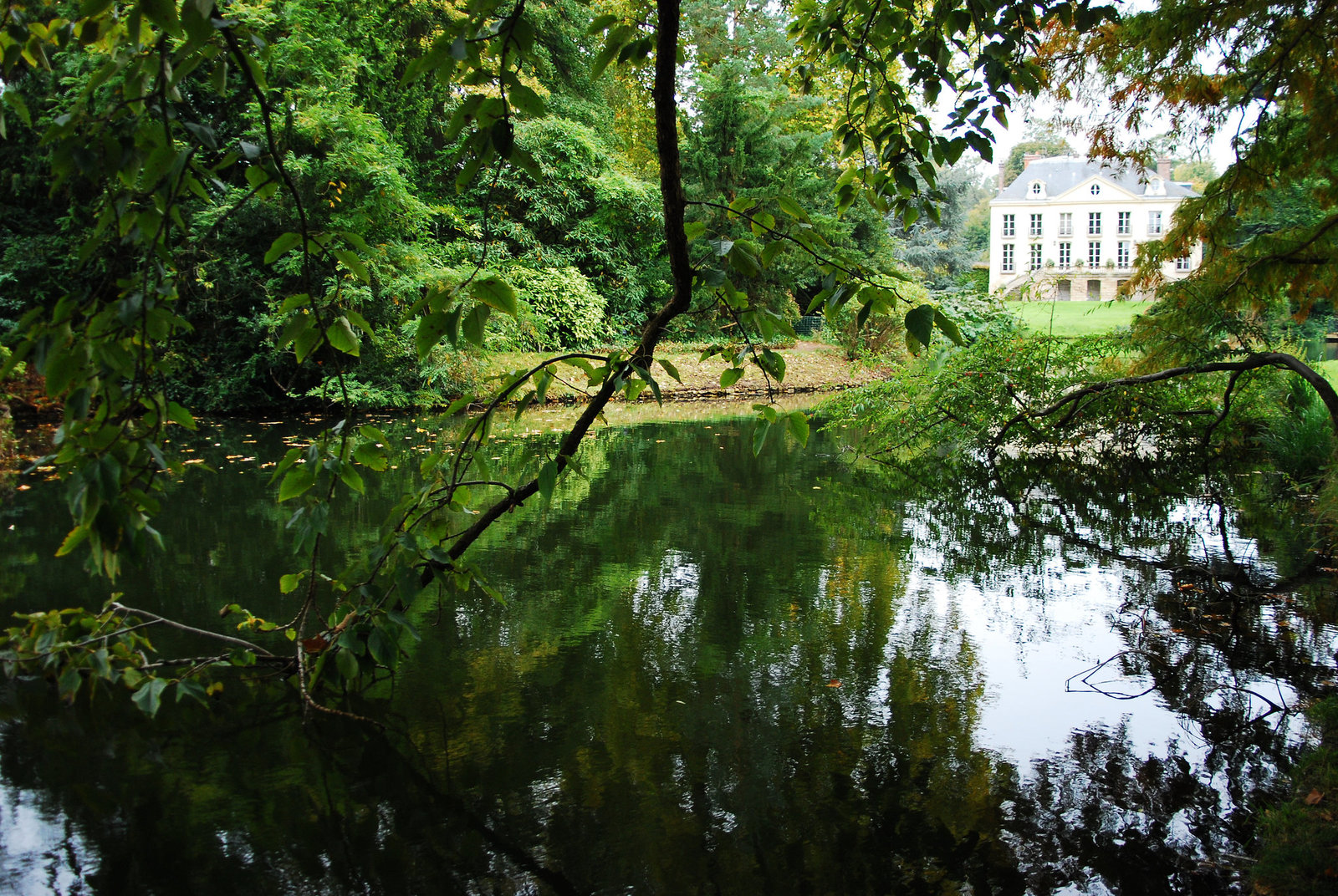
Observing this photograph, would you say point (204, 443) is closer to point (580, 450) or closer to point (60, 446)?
point (580, 450)

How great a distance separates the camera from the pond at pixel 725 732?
8.52 ft

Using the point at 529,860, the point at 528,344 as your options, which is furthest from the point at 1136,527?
the point at 528,344

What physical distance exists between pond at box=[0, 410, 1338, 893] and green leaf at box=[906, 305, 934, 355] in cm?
159

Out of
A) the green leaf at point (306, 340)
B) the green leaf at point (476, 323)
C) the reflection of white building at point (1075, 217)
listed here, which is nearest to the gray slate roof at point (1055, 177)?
the reflection of white building at point (1075, 217)

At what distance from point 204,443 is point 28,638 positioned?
9.03 meters

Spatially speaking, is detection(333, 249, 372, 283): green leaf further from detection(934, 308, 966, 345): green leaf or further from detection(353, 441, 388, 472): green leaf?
detection(934, 308, 966, 345): green leaf

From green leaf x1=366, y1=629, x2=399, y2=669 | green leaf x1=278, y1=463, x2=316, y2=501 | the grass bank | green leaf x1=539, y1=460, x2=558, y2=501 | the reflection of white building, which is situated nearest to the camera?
green leaf x1=278, y1=463, x2=316, y2=501

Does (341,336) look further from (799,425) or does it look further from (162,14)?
(799,425)

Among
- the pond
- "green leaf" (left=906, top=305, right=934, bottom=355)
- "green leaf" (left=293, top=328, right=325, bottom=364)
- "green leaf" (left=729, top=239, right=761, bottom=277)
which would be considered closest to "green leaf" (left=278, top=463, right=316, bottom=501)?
"green leaf" (left=293, top=328, right=325, bottom=364)

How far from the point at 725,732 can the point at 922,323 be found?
6.69ft

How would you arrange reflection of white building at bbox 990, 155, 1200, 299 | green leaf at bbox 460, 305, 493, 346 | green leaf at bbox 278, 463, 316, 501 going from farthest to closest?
reflection of white building at bbox 990, 155, 1200, 299, green leaf at bbox 278, 463, 316, 501, green leaf at bbox 460, 305, 493, 346

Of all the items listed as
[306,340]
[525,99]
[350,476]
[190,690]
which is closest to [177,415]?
[306,340]

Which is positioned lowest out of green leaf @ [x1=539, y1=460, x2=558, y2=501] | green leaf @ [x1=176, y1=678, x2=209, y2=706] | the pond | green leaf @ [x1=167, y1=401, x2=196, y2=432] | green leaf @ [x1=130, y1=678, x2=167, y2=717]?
the pond

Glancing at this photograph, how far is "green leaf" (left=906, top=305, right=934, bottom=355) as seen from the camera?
74.9 inches
